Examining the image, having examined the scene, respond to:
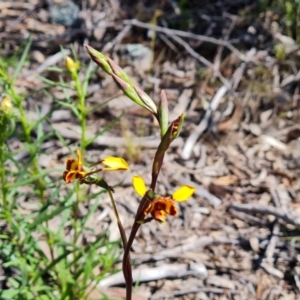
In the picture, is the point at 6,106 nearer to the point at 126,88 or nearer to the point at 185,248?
the point at 126,88

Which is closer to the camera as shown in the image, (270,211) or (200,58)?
(270,211)

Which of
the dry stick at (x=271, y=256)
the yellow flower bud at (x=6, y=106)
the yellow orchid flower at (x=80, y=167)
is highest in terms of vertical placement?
the yellow flower bud at (x=6, y=106)

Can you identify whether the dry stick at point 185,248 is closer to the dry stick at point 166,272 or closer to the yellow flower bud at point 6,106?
the dry stick at point 166,272

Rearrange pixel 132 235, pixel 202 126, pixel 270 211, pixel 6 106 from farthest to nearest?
pixel 202 126, pixel 270 211, pixel 6 106, pixel 132 235

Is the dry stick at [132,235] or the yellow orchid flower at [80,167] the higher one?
the yellow orchid flower at [80,167]

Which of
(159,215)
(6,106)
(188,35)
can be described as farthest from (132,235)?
(188,35)

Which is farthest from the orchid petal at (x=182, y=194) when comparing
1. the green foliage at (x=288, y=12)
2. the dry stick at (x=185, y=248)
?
the green foliage at (x=288, y=12)

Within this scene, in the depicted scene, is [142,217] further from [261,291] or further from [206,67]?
[206,67]

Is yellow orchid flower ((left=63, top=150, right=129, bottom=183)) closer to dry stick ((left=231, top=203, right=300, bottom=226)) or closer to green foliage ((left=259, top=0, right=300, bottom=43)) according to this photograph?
dry stick ((left=231, top=203, right=300, bottom=226))

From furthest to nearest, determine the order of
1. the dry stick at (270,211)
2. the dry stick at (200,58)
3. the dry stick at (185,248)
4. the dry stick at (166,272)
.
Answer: the dry stick at (200,58) → the dry stick at (270,211) → the dry stick at (185,248) → the dry stick at (166,272)
